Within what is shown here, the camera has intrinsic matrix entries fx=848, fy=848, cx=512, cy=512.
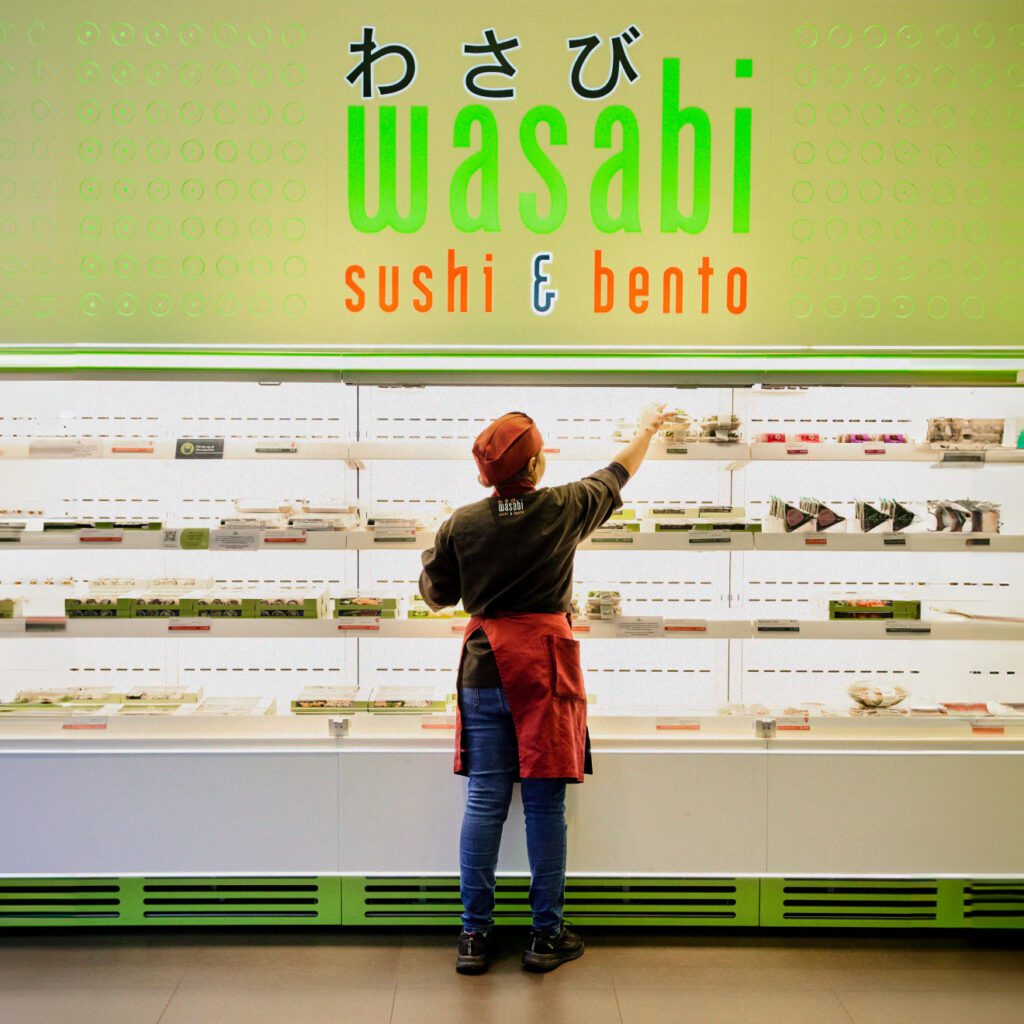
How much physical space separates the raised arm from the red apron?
0.61 m

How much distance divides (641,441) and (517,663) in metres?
0.89

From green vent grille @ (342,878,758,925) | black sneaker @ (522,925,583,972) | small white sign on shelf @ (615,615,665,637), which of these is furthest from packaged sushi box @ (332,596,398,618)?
black sneaker @ (522,925,583,972)

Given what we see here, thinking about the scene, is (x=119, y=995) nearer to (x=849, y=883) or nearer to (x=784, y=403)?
(x=849, y=883)

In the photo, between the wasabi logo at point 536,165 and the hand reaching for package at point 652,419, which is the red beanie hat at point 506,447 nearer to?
the hand reaching for package at point 652,419

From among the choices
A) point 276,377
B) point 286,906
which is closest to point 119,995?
point 286,906

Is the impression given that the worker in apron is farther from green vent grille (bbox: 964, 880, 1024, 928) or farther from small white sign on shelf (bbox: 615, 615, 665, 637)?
green vent grille (bbox: 964, 880, 1024, 928)

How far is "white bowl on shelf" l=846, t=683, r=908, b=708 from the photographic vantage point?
10.3 ft

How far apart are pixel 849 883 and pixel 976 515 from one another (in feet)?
4.67

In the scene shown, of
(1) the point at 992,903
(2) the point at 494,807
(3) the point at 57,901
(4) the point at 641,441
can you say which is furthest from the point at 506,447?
(1) the point at 992,903

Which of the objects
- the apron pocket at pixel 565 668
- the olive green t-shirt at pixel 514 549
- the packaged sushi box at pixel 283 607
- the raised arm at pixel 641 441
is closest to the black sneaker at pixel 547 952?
the apron pocket at pixel 565 668

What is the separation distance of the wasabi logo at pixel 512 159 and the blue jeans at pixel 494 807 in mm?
1450

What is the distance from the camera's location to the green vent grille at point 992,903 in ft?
9.98

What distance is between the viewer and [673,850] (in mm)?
2996

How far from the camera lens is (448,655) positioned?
3.40 meters
